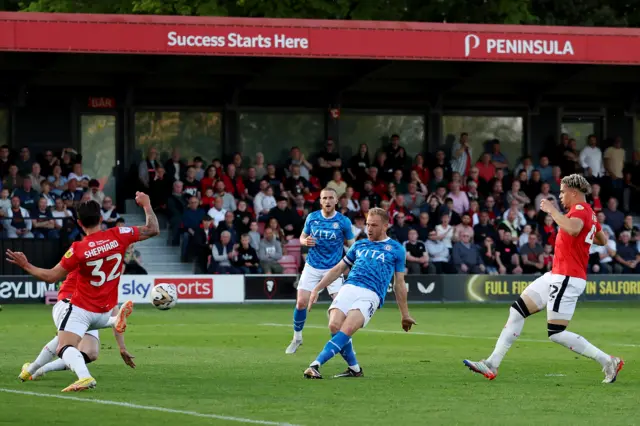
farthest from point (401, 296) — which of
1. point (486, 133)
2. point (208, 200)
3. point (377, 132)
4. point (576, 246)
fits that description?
point (486, 133)

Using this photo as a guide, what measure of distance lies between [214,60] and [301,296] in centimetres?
1433

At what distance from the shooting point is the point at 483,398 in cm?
1123

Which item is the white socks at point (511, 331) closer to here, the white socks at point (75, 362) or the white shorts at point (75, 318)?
the white shorts at point (75, 318)

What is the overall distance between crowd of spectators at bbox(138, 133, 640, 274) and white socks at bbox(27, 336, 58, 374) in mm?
15098

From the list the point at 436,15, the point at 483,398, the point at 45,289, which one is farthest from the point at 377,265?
the point at 436,15

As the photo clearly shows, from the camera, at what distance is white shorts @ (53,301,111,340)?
38.2 feet

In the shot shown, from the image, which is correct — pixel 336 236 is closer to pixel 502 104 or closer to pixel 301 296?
pixel 301 296

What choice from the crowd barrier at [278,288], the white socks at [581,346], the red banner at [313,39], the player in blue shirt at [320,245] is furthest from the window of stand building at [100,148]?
the white socks at [581,346]

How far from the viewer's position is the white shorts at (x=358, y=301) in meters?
12.5

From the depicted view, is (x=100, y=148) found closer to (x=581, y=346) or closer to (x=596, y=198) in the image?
(x=596, y=198)

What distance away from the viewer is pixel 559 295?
12398 mm

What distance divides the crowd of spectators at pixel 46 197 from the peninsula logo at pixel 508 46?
8621 mm

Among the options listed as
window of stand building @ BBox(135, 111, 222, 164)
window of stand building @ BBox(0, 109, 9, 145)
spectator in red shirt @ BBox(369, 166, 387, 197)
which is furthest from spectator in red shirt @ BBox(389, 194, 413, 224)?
window of stand building @ BBox(0, 109, 9, 145)

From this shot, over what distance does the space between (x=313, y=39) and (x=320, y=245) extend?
12728mm
